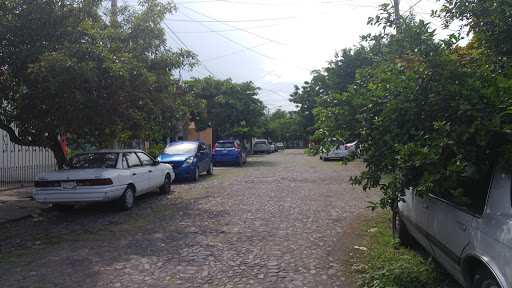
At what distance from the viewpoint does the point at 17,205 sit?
9.02 metres

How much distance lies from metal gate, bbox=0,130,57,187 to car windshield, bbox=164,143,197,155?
14.0ft

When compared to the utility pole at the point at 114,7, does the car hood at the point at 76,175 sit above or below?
below

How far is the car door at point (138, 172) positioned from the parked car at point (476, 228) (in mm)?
6530

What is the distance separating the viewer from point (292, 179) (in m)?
14.3

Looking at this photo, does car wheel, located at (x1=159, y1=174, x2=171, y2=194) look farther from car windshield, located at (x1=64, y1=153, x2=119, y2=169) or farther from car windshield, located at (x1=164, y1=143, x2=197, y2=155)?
car windshield, located at (x1=164, y1=143, x2=197, y2=155)

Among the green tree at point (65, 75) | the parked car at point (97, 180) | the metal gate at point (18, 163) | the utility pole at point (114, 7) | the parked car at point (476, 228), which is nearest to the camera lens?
the parked car at point (476, 228)

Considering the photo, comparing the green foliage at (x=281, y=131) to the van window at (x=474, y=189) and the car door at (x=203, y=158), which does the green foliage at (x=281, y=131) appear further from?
the van window at (x=474, y=189)

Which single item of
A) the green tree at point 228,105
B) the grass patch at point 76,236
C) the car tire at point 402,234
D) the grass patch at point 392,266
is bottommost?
the grass patch at point 76,236

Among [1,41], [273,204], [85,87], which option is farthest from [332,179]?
[1,41]

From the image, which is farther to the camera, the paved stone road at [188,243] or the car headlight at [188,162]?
the car headlight at [188,162]

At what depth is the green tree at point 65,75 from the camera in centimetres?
717

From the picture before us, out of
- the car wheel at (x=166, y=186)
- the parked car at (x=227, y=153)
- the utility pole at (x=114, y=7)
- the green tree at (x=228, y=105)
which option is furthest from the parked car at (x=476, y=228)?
the green tree at (x=228, y=105)

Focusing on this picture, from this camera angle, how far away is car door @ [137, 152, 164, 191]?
9687 mm

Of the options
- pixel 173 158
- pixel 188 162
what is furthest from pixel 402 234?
pixel 173 158
